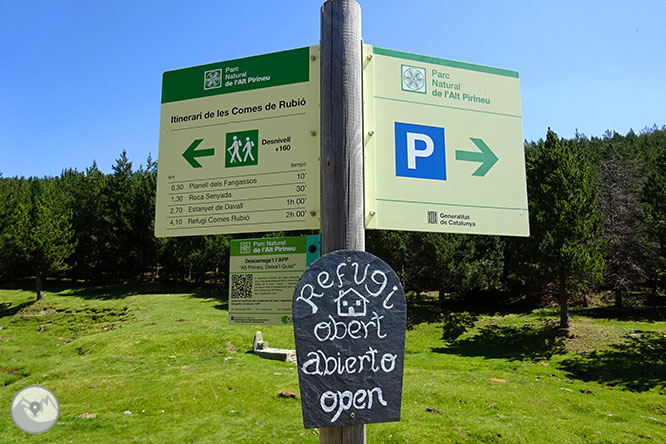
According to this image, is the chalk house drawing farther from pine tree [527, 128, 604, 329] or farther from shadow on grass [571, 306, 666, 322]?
shadow on grass [571, 306, 666, 322]

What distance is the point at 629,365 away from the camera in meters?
20.2

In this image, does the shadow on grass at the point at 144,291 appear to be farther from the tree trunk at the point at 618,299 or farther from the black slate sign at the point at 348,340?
the black slate sign at the point at 348,340

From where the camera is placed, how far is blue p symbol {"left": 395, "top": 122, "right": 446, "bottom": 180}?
3.33 m

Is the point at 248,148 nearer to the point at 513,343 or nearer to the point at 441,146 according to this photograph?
the point at 441,146

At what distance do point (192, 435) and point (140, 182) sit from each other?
176 ft

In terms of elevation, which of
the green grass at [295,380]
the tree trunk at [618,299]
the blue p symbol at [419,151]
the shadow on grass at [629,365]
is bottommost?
the shadow on grass at [629,365]

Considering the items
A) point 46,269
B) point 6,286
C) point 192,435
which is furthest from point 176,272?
point 192,435

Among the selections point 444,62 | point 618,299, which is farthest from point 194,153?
point 618,299

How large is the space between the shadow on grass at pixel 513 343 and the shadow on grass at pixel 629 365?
1.97 meters

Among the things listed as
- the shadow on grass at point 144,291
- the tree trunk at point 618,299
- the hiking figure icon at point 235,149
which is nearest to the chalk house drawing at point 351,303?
the hiking figure icon at point 235,149

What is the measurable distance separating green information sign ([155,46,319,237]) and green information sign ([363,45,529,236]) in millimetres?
495

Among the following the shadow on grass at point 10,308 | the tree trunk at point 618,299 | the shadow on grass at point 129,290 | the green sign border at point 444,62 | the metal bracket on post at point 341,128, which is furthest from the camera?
the shadow on grass at point 129,290

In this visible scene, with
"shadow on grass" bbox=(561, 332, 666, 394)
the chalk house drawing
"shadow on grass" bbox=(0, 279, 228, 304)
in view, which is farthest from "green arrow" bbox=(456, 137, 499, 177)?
"shadow on grass" bbox=(0, 279, 228, 304)

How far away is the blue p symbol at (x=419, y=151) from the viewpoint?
3326mm
